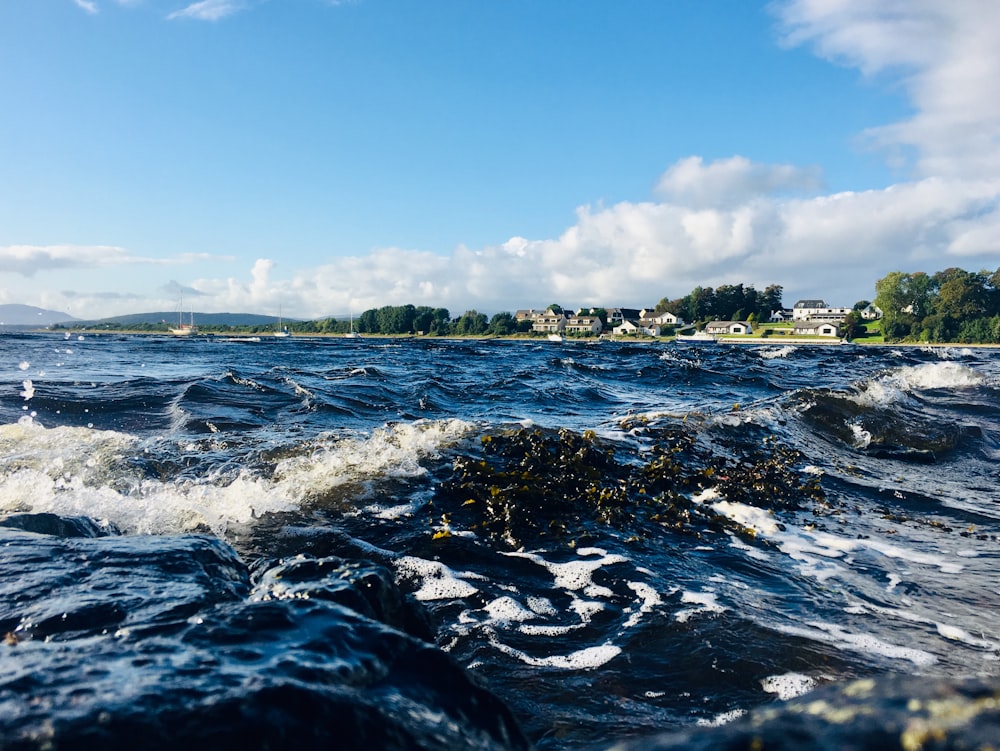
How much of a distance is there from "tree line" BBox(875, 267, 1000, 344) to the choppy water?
365ft

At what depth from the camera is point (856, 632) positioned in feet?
14.9

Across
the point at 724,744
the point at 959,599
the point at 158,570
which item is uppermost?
the point at 724,744

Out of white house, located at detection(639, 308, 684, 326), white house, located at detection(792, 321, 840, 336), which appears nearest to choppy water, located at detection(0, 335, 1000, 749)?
white house, located at detection(792, 321, 840, 336)

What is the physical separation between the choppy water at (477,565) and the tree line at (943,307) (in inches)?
4381

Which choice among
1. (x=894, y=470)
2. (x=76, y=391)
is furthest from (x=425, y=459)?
(x=76, y=391)

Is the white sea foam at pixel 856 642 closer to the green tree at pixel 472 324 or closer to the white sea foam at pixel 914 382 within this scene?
Answer: the white sea foam at pixel 914 382

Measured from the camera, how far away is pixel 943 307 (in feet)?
347

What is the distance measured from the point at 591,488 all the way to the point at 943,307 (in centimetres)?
12787

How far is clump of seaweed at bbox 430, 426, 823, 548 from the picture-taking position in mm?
6965

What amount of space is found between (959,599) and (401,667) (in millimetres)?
5636

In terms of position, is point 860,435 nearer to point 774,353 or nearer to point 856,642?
→ point 856,642

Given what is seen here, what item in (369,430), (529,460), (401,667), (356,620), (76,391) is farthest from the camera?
(76,391)

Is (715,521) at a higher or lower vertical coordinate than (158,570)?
lower

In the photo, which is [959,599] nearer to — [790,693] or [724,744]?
[790,693]
